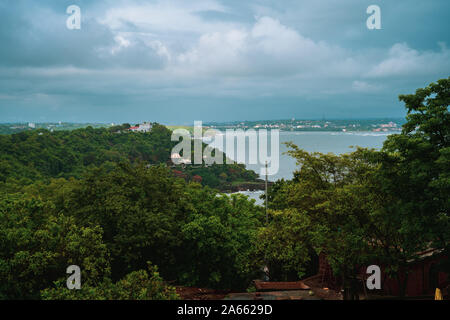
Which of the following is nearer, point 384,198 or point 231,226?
point 384,198

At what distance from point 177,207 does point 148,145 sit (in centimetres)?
8452

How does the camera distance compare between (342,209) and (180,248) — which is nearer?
(342,209)

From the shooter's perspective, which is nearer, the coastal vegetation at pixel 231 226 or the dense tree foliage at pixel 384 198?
the dense tree foliage at pixel 384 198

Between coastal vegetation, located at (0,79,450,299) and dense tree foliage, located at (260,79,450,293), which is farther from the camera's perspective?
coastal vegetation, located at (0,79,450,299)

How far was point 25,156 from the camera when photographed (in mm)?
65500

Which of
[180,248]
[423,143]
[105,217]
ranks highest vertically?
[423,143]

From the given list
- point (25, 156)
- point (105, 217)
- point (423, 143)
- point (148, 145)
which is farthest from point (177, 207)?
point (148, 145)

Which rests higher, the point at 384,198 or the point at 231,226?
the point at 384,198
